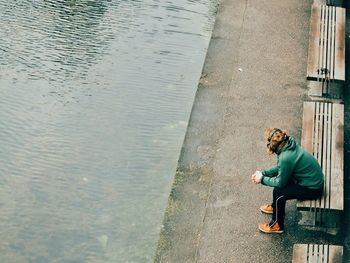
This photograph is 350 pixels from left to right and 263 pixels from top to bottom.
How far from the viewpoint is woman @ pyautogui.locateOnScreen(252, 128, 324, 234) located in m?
6.37

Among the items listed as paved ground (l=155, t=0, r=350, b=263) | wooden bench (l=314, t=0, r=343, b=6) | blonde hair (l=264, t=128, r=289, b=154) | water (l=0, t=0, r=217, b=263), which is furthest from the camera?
wooden bench (l=314, t=0, r=343, b=6)

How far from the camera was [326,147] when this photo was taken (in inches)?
289

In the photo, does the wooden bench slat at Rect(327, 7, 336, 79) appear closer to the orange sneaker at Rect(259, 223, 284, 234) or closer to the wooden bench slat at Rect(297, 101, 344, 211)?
the wooden bench slat at Rect(297, 101, 344, 211)

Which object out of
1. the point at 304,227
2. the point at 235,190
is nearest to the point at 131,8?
the point at 235,190

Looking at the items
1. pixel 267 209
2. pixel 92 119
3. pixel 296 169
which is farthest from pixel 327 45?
pixel 92 119

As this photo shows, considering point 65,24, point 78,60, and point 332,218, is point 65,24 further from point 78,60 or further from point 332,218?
point 332,218

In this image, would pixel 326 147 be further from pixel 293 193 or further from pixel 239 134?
pixel 239 134

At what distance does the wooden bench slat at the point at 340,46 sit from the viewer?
8664 mm

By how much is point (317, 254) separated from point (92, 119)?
400 centimetres

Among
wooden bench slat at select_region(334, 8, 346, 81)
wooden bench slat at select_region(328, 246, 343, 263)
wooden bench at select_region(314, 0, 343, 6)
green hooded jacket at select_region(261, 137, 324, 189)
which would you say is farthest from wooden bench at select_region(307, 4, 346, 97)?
wooden bench slat at select_region(328, 246, 343, 263)

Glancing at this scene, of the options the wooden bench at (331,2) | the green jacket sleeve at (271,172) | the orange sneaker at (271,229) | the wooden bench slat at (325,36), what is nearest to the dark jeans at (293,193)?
the green jacket sleeve at (271,172)

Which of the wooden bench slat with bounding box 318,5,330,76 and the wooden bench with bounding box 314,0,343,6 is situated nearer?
the wooden bench slat with bounding box 318,5,330,76

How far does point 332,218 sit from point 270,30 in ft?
14.0

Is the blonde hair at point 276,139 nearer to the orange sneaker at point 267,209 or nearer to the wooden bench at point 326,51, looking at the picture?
the orange sneaker at point 267,209
